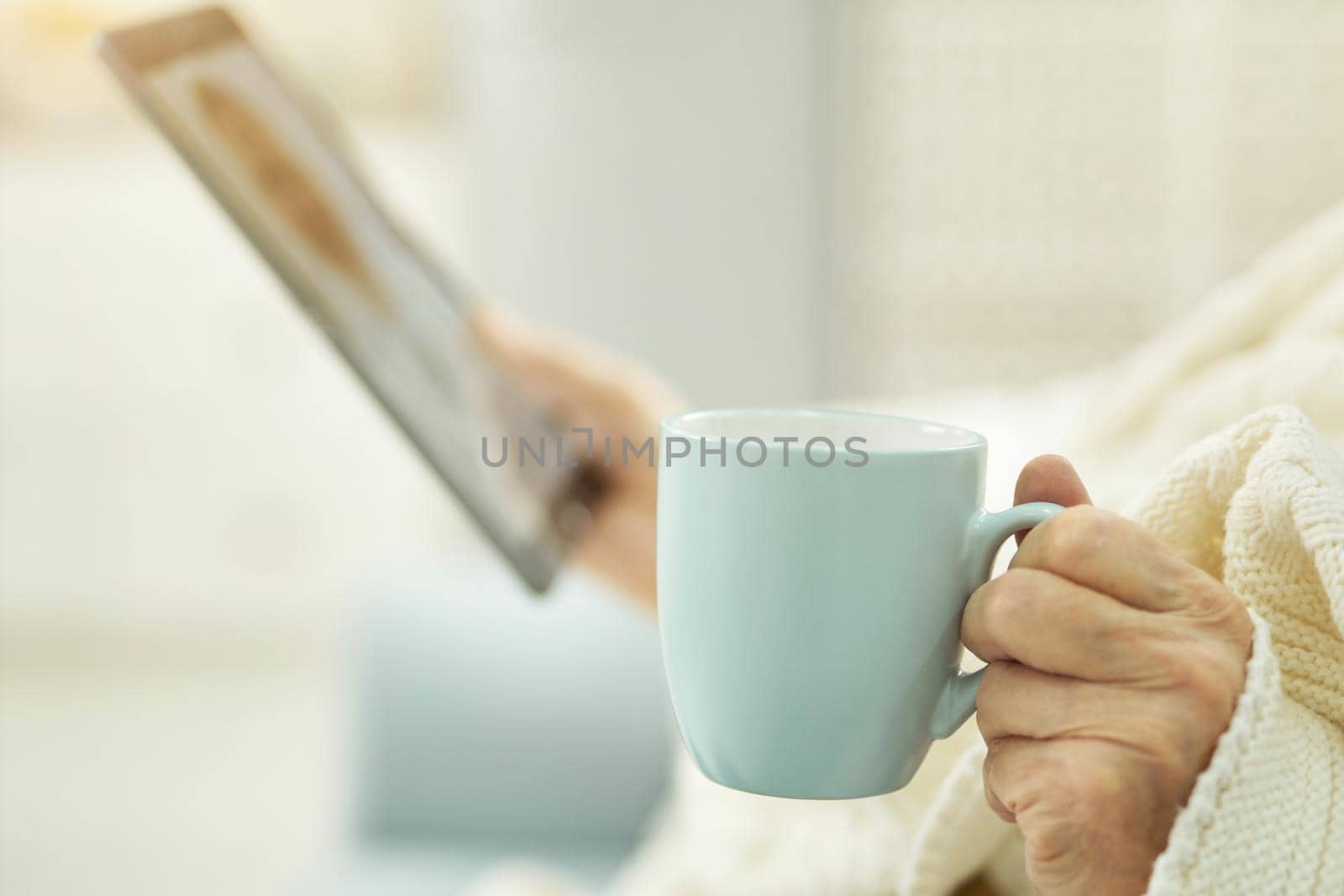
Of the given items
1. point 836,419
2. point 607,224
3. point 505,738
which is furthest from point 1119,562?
point 607,224

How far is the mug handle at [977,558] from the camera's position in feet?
1.14

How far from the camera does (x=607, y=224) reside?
2.22 metres

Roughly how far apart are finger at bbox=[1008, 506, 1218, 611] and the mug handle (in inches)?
0.6

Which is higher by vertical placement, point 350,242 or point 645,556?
point 350,242

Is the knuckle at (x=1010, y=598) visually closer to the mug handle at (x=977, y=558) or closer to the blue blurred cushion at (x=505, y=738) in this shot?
the mug handle at (x=977, y=558)

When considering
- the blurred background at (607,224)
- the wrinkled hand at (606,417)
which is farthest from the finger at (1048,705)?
the blurred background at (607,224)

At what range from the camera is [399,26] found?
2.77 metres

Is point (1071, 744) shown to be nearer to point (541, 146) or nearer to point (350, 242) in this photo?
point (350, 242)

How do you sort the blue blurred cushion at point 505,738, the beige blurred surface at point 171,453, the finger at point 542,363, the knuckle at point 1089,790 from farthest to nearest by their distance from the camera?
the beige blurred surface at point 171,453
the blue blurred cushion at point 505,738
the finger at point 542,363
the knuckle at point 1089,790

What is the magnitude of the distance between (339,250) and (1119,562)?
19.0 inches

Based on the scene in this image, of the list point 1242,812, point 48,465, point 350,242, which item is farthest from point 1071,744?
point 48,465

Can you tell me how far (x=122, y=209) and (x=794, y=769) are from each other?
282cm

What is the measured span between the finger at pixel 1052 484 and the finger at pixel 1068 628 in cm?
4

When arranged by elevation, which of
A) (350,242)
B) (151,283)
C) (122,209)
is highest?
(350,242)
